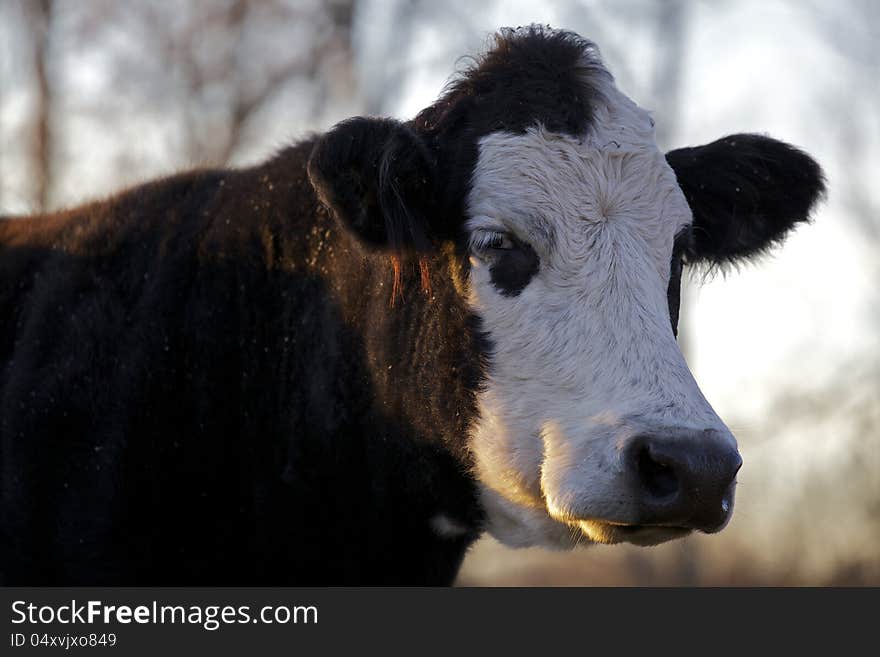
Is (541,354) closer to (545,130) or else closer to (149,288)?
(545,130)

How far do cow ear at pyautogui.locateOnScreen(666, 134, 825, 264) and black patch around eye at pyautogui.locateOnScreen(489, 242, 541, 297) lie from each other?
0.96 meters

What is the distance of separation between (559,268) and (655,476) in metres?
0.76

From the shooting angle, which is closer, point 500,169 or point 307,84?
point 500,169

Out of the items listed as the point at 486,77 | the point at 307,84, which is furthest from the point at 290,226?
the point at 307,84

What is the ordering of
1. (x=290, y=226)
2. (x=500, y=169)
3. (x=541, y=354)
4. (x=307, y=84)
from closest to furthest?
(x=541, y=354) → (x=500, y=169) → (x=290, y=226) → (x=307, y=84)

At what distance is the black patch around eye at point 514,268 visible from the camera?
355 centimetres

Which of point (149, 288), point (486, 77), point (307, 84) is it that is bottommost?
point (149, 288)

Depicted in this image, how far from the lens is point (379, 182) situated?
3.67 meters

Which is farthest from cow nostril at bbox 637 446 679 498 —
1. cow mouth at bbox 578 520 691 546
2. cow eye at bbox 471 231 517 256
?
cow eye at bbox 471 231 517 256

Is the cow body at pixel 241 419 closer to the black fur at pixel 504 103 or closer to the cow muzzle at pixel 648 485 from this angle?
the black fur at pixel 504 103

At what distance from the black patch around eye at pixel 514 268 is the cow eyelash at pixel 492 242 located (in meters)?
0.02

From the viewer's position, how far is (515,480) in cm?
357

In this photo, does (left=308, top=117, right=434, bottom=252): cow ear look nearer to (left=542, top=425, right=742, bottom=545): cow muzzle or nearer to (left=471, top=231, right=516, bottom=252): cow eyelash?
(left=471, top=231, right=516, bottom=252): cow eyelash

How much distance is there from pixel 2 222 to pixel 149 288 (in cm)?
163
